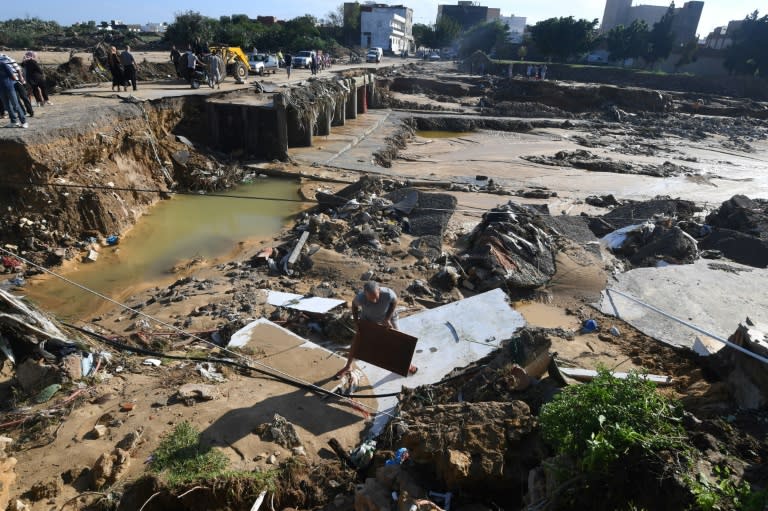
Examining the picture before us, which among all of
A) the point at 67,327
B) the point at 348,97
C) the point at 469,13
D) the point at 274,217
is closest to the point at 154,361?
the point at 67,327

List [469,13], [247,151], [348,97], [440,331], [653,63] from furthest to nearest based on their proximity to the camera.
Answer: [469,13]
[653,63]
[348,97]
[247,151]
[440,331]

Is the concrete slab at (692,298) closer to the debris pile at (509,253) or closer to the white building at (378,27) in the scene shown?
the debris pile at (509,253)

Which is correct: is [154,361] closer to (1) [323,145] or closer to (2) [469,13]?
(1) [323,145]

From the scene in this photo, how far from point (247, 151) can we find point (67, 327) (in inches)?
493

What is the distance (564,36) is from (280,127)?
162 feet

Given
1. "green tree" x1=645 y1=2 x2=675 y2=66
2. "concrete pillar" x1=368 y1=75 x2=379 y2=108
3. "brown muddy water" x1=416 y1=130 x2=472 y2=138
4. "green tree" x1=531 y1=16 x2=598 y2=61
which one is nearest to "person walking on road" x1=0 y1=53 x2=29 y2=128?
"brown muddy water" x1=416 y1=130 x2=472 y2=138

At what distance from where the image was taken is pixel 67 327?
18.4 feet

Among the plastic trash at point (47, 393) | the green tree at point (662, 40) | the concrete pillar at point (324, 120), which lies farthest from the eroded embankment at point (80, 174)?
the green tree at point (662, 40)

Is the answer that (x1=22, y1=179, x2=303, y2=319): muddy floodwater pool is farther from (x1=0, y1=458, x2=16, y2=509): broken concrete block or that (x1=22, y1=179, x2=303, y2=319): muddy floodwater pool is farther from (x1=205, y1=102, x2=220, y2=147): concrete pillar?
(x1=0, y1=458, x2=16, y2=509): broken concrete block

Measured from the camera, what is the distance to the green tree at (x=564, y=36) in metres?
53.1

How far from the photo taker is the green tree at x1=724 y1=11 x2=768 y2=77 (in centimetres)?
4725

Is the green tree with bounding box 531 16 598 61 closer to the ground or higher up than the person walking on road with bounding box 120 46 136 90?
higher up

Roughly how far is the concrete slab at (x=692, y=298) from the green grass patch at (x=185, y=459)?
6.65 metres

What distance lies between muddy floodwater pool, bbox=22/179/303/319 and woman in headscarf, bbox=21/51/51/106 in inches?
167
